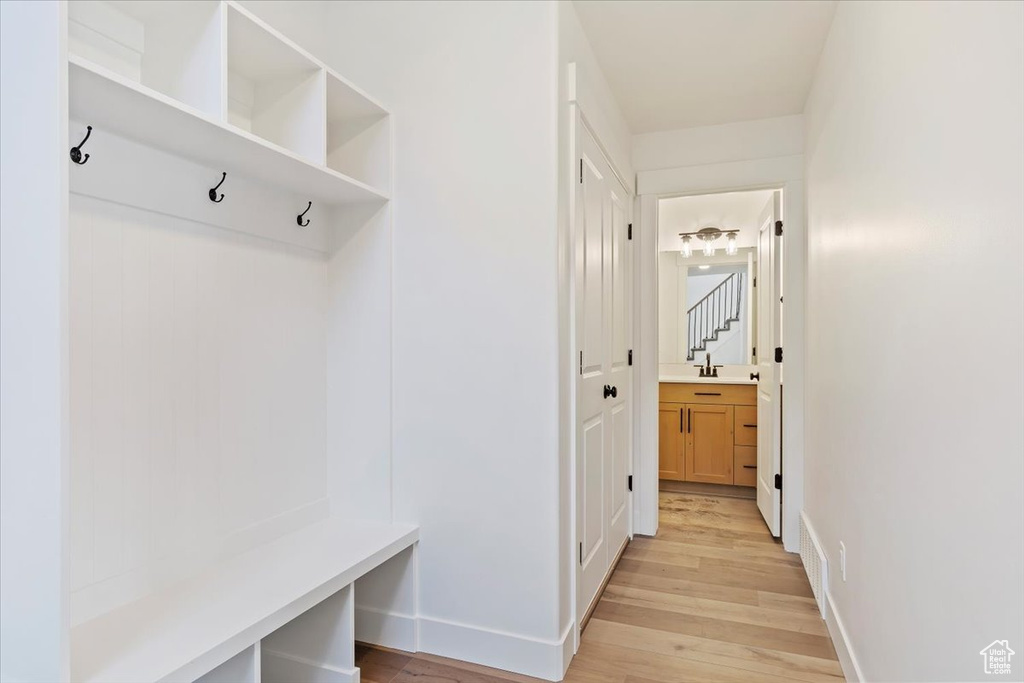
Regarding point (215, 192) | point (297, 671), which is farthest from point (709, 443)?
point (215, 192)

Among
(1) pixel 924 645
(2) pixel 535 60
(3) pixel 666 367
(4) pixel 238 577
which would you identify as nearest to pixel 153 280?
(4) pixel 238 577

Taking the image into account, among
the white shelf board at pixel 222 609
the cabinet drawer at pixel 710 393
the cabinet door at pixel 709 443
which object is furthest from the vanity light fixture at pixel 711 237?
the white shelf board at pixel 222 609

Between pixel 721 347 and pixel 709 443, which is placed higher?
pixel 721 347

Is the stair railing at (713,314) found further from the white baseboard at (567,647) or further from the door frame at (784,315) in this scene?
the white baseboard at (567,647)

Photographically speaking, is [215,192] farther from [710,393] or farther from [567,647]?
[710,393]

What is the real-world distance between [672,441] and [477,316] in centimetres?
315

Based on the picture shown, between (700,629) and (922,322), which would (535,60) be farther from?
(700,629)

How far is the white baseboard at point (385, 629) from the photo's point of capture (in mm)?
2117

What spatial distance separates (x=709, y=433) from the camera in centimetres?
459

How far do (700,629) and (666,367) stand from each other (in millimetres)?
3352

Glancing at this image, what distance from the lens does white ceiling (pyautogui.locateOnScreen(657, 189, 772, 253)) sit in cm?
440

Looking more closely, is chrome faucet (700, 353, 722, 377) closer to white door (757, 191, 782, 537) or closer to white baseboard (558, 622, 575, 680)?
white door (757, 191, 782, 537)

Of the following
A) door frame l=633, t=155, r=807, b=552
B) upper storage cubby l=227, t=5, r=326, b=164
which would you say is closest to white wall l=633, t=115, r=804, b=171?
door frame l=633, t=155, r=807, b=552

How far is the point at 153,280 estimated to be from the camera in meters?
1.61
